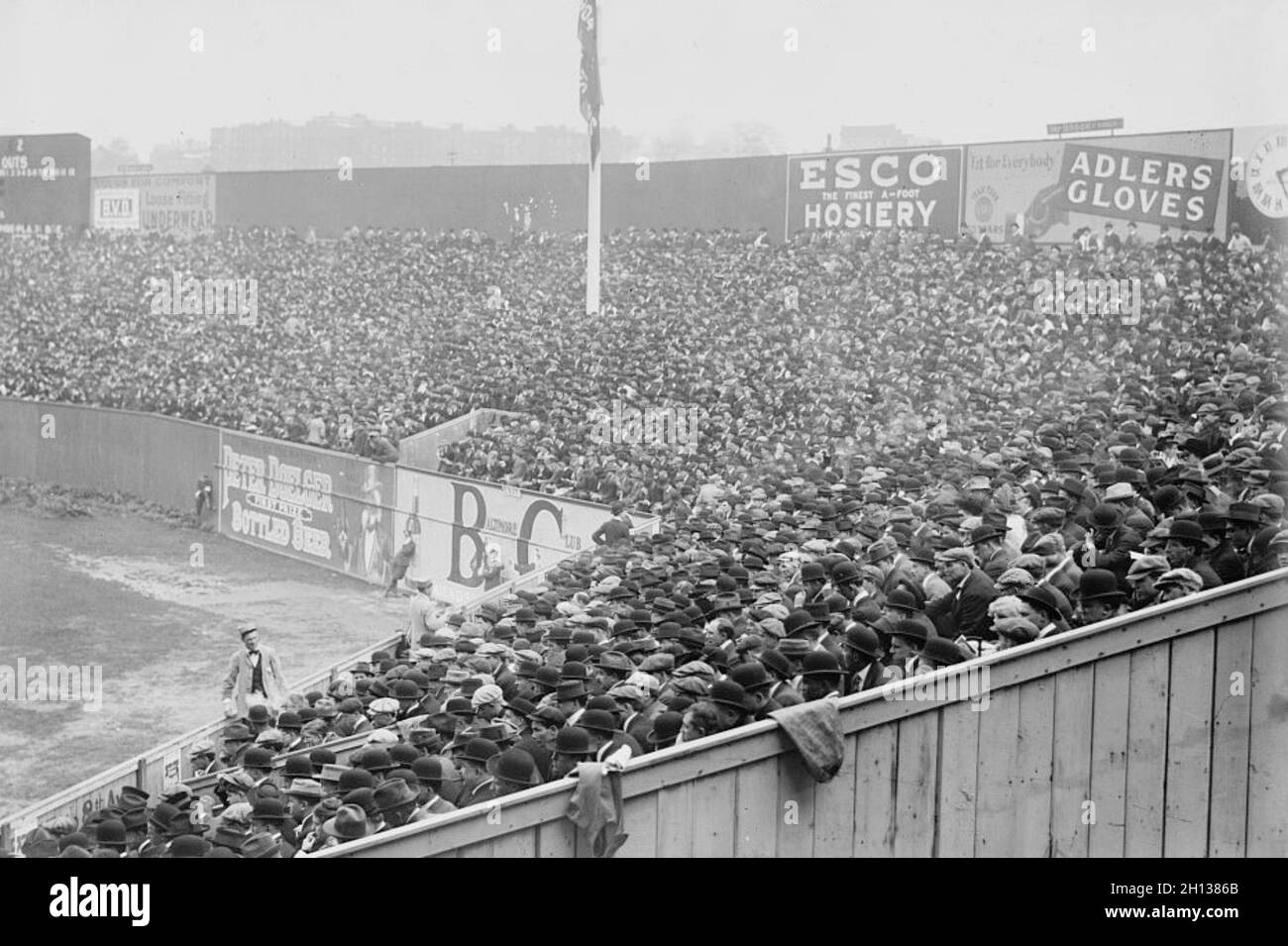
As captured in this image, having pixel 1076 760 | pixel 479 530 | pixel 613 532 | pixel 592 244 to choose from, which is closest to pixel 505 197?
pixel 592 244

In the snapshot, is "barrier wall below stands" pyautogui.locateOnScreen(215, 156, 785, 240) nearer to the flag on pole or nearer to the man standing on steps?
the flag on pole

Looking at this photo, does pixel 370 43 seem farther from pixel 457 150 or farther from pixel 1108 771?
pixel 1108 771

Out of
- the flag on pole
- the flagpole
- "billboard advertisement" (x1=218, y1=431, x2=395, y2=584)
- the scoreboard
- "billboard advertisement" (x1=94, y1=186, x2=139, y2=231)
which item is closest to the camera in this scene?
"billboard advertisement" (x1=218, y1=431, x2=395, y2=584)

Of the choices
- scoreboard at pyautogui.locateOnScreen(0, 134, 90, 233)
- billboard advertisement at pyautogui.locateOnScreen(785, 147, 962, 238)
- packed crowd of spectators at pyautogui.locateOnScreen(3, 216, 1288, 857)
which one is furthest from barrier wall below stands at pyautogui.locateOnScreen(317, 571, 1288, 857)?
scoreboard at pyautogui.locateOnScreen(0, 134, 90, 233)

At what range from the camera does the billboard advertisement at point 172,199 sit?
31016mm

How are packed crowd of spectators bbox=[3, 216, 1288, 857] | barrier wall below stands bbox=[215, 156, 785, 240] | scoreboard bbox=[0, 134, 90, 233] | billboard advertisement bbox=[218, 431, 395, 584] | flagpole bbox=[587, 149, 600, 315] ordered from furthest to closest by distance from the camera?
1. scoreboard bbox=[0, 134, 90, 233]
2. barrier wall below stands bbox=[215, 156, 785, 240]
3. flagpole bbox=[587, 149, 600, 315]
4. billboard advertisement bbox=[218, 431, 395, 584]
5. packed crowd of spectators bbox=[3, 216, 1288, 857]

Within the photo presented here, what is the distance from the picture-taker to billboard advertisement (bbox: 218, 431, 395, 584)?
1959cm

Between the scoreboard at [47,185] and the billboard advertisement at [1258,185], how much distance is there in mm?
23638

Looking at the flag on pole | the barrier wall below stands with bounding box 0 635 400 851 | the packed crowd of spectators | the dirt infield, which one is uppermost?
the flag on pole

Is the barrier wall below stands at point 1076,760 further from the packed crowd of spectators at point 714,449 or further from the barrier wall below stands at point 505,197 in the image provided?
the barrier wall below stands at point 505,197

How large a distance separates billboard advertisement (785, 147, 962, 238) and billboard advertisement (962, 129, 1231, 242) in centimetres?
33

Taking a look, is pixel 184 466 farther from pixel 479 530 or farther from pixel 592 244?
pixel 479 530

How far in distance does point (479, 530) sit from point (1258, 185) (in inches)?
446

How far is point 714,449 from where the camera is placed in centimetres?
1744
